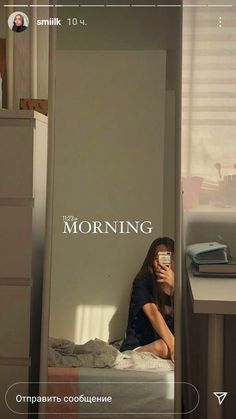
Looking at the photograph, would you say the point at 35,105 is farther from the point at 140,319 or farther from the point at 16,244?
the point at 140,319

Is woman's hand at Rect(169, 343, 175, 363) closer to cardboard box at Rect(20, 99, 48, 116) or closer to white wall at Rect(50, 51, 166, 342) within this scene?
white wall at Rect(50, 51, 166, 342)

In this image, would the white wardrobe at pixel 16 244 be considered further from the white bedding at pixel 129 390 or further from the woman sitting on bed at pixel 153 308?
the woman sitting on bed at pixel 153 308

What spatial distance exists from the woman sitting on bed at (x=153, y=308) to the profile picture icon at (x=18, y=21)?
907mm

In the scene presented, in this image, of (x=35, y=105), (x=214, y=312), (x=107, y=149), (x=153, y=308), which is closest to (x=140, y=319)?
(x=153, y=308)

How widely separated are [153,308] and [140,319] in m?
0.06

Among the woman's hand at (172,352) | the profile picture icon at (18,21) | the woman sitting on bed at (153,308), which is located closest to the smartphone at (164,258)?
the woman sitting on bed at (153,308)

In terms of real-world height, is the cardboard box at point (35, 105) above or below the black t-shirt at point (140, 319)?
above

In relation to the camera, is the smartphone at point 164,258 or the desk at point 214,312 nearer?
the desk at point 214,312

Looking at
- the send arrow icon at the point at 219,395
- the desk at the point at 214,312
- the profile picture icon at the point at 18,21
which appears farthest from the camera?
the profile picture icon at the point at 18,21

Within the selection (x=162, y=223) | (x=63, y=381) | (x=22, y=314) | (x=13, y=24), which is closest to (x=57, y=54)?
(x=13, y=24)

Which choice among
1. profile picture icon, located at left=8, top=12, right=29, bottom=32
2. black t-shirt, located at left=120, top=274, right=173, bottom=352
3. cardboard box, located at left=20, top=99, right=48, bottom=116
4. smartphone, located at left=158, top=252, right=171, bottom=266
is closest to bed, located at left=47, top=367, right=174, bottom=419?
black t-shirt, located at left=120, top=274, right=173, bottom=352

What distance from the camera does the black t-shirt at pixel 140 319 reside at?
1.95 m

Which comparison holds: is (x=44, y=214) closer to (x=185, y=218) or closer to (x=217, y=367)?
(x=185, y=218)

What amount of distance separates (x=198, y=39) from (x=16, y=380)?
53.7 inches
